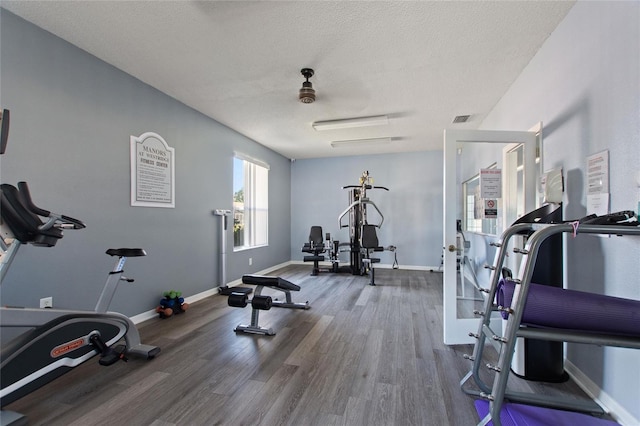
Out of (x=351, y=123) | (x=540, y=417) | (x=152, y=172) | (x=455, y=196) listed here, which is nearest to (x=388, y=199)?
(x=351, y=123)

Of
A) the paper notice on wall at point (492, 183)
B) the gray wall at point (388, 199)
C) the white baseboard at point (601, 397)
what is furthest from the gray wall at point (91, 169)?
the white baseboard at point (601, 397)

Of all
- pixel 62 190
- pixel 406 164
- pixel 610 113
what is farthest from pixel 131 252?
pixel 406 164

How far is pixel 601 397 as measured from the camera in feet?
5.45

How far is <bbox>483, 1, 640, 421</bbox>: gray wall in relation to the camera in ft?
4.84

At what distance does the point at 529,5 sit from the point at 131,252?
3.28 m

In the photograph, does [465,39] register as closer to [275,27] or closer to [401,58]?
[401,58]

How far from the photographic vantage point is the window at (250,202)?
5.04m

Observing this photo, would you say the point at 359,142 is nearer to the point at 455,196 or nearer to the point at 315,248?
the point at 315,248

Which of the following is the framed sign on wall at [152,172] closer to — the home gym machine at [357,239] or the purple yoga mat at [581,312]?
the home gym machine at [357,239]

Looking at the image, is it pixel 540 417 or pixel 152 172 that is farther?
pixel 152 172

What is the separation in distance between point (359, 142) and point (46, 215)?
4.54 meters

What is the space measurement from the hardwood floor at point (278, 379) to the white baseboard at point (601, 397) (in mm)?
79

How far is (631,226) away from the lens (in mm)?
1132

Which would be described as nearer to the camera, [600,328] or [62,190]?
[600,328]
